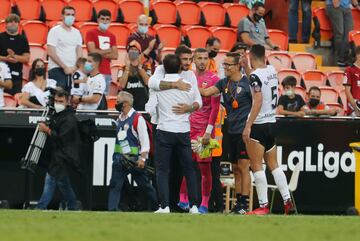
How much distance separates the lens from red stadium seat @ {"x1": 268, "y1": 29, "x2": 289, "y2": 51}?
949 inches

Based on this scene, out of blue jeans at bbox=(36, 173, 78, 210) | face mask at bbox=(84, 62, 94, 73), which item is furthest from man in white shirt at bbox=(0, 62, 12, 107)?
blue jeans at bbox=(36, 173, 78, 210)

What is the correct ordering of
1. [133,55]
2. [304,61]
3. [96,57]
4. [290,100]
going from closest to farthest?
1. [133,55]
2. [96,57]
3. [290,100]
4. [304,61]

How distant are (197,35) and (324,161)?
4.85 metres

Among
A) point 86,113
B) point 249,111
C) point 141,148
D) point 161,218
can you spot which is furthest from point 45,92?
point 161,218

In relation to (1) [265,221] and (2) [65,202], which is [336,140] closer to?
(2) [65,202]

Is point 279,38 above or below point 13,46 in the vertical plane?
above

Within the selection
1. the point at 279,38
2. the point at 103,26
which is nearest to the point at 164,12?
the point at 279,38

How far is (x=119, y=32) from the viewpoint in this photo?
22266 mm

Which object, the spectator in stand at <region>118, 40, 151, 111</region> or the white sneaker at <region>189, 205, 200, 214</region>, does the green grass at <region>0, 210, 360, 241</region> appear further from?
the spectator in stand at <region>118, 40, 151, 111</region>

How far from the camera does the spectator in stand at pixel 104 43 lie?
20.3 meters

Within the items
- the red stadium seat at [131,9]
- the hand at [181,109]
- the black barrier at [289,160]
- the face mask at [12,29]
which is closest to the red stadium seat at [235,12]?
the red stadium seat at [131,9]

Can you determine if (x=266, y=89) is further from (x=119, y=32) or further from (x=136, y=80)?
(x=119, y=32)

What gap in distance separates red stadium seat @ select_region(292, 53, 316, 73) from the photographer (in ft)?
23.6

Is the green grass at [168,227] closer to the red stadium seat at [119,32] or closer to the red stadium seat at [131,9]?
the red stadium seat at [119,32]
